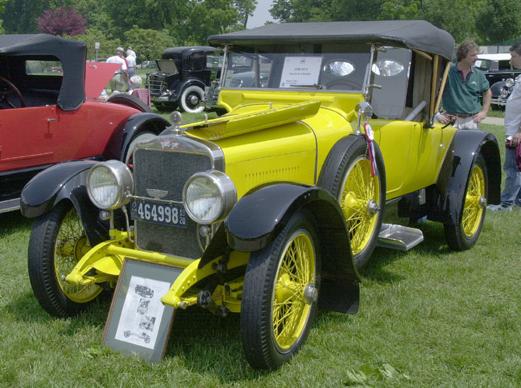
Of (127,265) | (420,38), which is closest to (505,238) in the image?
(420,38)

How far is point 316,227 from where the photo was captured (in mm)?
3426

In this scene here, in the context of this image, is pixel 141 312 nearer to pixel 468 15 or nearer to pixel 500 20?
pixel 468 15

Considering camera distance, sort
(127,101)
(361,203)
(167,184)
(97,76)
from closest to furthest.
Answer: (167,184) → (361,203) → (127,101) → (97,76)

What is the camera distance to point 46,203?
3.60 meters

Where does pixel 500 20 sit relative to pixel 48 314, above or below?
above

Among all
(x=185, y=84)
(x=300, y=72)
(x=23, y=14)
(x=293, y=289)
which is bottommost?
(x=185, y=84)

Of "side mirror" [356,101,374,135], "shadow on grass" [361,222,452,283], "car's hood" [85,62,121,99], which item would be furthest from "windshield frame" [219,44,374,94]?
"car's hood" [85,62,121,99]

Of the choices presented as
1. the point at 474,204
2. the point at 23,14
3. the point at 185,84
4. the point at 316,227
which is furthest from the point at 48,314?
the point at 23,14

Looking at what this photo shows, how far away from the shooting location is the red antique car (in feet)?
19.5

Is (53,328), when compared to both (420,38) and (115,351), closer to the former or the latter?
(115,351)

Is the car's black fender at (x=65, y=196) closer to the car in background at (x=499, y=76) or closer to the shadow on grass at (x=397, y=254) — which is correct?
the shadow on grass at (x=397, y=254)

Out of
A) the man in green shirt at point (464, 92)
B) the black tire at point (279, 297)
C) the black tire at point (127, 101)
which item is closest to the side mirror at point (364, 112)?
the black tire at point (279, 297)

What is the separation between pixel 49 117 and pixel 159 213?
10.7 ft

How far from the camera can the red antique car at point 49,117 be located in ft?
19.5
